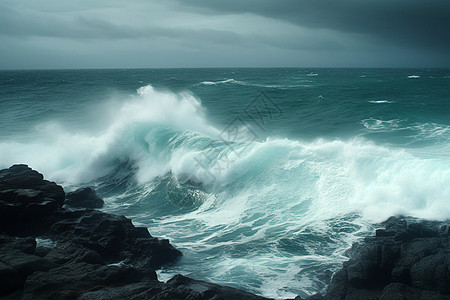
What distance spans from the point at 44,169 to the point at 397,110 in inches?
915

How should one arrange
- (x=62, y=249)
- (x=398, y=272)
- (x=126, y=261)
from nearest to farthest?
(x=398, y=272), (x=62, y=249), (x=126, y=261)

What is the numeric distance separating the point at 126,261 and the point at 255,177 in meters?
6.48

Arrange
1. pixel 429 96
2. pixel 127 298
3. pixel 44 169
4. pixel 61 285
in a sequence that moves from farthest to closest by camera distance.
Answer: pixel 429 96 → pixel 44 169 → pixel 61 285 → pixel 127 298

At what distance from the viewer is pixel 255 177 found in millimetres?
13102

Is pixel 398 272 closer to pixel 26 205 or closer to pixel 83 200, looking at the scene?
pixel 26 205

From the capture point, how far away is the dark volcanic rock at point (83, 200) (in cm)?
1109

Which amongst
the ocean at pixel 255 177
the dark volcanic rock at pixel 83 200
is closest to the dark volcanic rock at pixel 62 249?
the dark volcanic rock at pixel 83 200

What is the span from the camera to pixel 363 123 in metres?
22.1

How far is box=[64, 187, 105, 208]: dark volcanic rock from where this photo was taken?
1109 cm

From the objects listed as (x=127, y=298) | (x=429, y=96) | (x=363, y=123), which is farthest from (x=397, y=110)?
(x=127, y=298)

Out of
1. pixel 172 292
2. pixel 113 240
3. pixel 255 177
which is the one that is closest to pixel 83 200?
pixel 113 240

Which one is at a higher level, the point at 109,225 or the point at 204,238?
the point at 109,225

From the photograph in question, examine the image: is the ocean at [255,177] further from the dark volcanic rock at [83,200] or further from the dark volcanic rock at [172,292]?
the dark volcanic rock at [172,292]

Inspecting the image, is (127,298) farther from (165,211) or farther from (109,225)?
(165,211)
